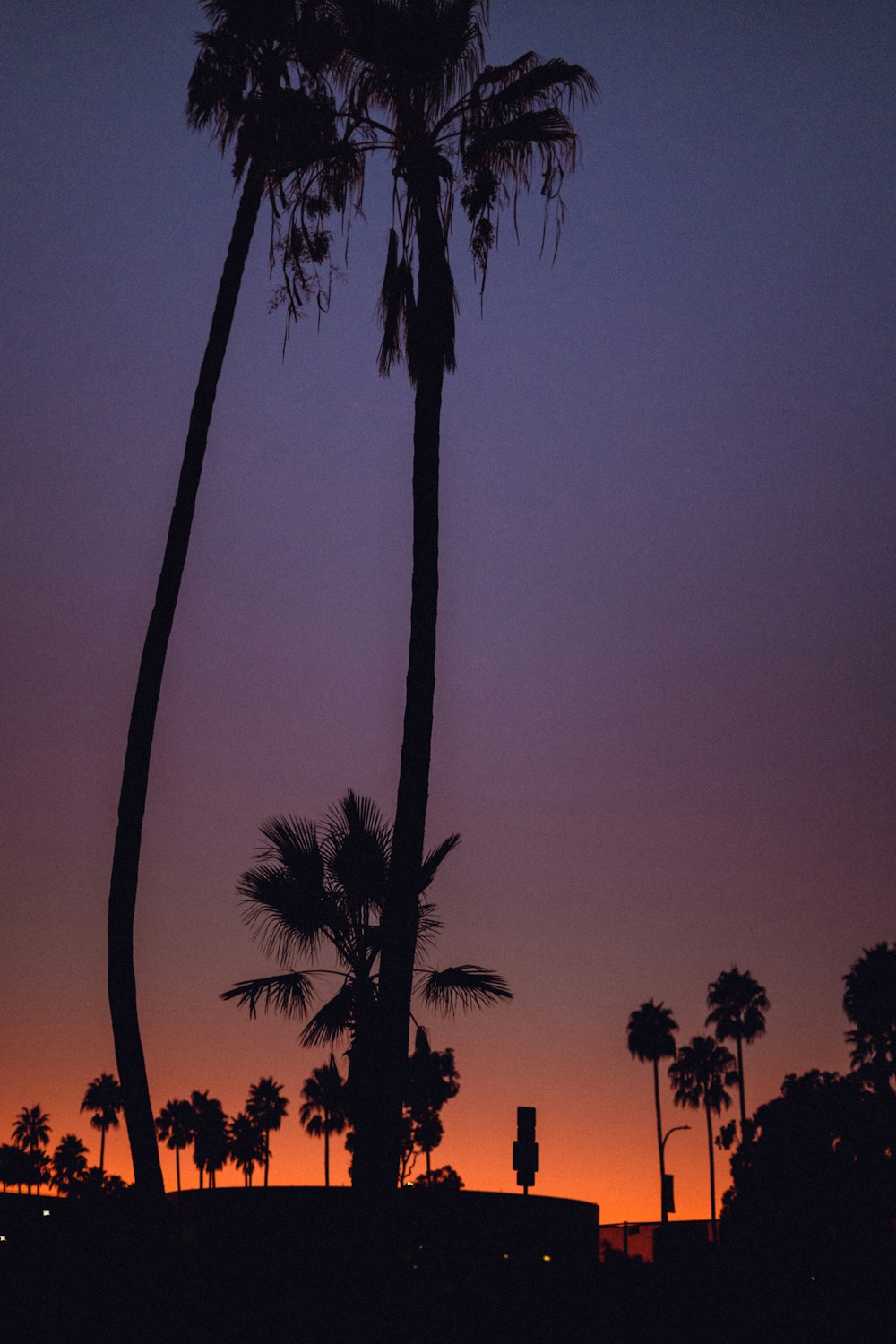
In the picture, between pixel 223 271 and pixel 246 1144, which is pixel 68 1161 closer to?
pixel 246 1144

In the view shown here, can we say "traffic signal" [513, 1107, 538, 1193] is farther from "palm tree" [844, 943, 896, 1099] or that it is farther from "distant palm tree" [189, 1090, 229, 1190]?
"distant palm tree" [189, 1090, 229, 1190]

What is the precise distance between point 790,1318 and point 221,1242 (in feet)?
17.3

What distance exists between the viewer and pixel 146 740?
1454cm

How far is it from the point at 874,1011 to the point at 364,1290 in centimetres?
5392

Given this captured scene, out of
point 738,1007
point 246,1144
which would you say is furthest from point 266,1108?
point 738,1007

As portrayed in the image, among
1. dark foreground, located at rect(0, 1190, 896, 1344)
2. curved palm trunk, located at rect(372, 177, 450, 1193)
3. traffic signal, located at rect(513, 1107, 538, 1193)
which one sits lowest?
dark foreground, located at rect(0, 1190, 896, 1344)

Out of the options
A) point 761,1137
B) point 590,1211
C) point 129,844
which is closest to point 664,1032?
point 590,1211

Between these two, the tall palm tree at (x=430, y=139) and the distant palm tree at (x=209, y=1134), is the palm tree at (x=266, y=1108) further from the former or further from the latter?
the tall palm tree at (x=430, y=139)

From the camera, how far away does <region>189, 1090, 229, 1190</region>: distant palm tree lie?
104m

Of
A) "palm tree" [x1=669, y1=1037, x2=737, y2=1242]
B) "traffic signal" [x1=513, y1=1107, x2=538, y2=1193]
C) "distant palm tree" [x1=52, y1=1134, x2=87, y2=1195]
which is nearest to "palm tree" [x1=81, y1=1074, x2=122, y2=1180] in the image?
"distant palm tree" [x1=52, y1=1134, x2=87, y2=1195]

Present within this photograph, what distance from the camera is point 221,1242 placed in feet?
38.5

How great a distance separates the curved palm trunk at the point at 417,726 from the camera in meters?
11.3

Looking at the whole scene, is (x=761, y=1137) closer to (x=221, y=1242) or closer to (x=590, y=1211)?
(x=590, y=1211)

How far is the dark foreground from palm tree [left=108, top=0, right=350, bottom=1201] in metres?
1.28
